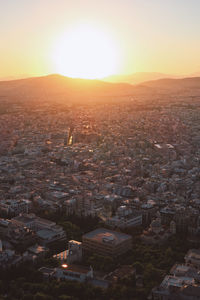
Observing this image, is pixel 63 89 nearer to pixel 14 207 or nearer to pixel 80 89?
pixel 80 89

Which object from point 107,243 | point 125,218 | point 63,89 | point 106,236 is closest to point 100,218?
point 125,218

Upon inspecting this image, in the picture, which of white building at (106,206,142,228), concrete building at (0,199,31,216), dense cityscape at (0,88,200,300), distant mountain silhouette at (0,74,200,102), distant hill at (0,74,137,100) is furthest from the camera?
distant hill at (0,74,137,100)

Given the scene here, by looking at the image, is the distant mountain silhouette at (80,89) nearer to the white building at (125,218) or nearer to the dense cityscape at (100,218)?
the dense cityscape at (100,218)

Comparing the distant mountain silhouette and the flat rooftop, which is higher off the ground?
the distant mountain silhouette

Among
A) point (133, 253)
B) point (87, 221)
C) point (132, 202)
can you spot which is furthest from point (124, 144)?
point (133, 253)

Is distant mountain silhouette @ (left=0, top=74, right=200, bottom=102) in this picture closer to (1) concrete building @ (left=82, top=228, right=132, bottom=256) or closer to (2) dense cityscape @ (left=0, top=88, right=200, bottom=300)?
(2) dense cityscape @ (left=0, top=88, right=200, bottom=300)

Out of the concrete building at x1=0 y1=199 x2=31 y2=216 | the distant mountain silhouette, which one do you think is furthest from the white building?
the distant mountain silhouette

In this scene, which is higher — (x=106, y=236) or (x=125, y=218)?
(x=106, y=236)
